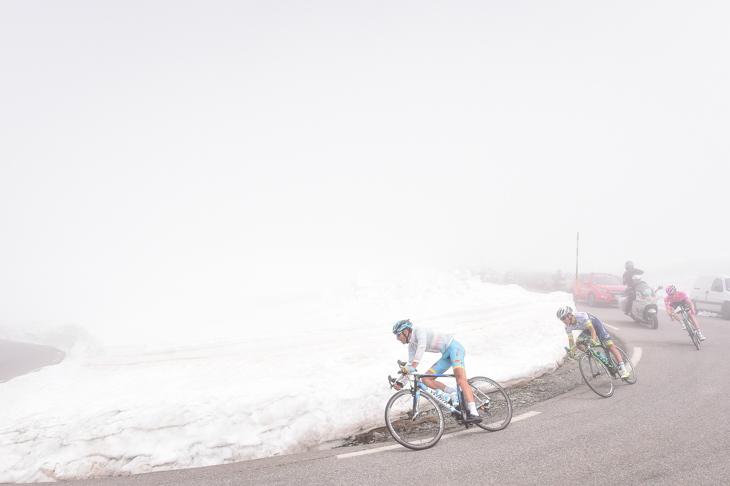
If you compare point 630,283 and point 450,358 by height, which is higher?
point 450,358

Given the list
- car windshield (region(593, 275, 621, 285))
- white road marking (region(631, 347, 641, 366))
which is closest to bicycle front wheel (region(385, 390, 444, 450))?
white road marking (region(631, 347, 641, 366))

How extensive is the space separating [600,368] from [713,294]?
13.4m

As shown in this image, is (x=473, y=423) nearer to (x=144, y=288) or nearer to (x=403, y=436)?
(x=403, y=436)

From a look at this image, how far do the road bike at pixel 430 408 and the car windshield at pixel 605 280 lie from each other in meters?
19.1

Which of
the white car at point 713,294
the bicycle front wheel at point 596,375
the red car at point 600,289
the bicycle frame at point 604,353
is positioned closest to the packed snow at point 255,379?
the bicycle front wheel at point 596,375

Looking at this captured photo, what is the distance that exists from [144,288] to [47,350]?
3325cm

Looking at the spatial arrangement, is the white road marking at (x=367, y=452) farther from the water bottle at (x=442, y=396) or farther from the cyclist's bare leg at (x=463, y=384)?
the cyclist's bare leg at (x=463, y=384)

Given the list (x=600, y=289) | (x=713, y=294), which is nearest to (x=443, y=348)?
(x=713, y=294)

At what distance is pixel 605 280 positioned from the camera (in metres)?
21.9

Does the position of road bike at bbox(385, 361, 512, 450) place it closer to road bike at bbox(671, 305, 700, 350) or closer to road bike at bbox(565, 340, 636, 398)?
road bike at bbox(565, 340, 636, 398)

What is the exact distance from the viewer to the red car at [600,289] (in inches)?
818

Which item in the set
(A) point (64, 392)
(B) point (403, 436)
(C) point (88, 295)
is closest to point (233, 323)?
(A) point (64, 392)

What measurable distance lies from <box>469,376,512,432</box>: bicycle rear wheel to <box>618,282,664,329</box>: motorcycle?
1094 cm

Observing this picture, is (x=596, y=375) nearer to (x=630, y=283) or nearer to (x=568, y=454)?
(x=568, y=454)
